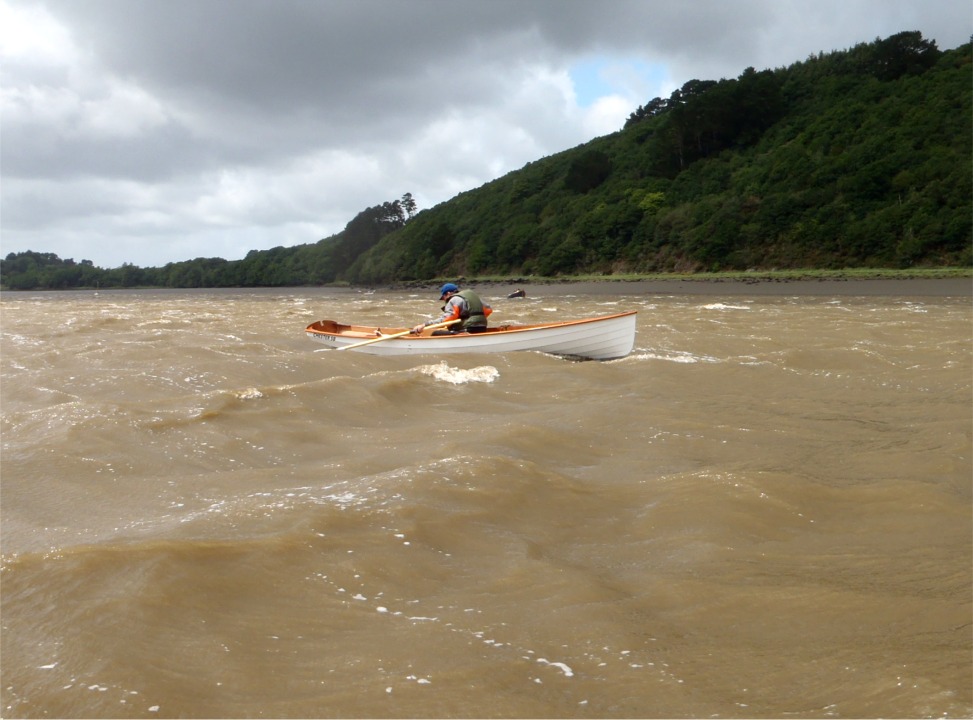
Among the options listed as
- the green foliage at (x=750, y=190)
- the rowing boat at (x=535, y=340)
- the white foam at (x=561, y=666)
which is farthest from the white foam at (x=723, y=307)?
the white foam at (x=561, y=666)

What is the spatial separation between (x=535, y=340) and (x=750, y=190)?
3743cm

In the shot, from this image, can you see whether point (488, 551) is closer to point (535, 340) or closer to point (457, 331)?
point (535, 340)

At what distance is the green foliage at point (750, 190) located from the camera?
3644 cm

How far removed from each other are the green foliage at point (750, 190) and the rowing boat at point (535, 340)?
26.1m

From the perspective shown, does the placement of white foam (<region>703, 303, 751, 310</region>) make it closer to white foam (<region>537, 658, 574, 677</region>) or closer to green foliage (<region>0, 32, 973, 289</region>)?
green foliage (<region>0, 32, 973, 289</region>)

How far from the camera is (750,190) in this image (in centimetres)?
4509

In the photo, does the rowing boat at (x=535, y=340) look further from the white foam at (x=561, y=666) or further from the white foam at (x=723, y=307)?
the white foam at (x=723, y=307)

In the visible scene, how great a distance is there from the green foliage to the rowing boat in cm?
2606

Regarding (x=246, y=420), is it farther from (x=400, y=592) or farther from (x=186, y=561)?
(x=400, y=592)

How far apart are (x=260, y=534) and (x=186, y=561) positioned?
479 mm

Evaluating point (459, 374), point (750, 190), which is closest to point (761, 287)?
point (750, 190)

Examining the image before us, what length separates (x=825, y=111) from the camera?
48.5 metres

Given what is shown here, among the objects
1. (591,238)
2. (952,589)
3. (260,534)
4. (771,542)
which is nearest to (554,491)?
(771,542)

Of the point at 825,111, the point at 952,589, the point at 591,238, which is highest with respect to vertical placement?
the point at 825,111
